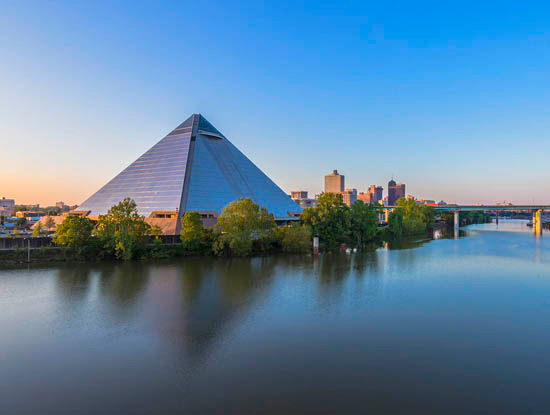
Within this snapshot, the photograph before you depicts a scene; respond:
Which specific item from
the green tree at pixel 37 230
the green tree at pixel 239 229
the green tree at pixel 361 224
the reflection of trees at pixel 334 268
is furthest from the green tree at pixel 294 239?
the green tree at pixel 37 230

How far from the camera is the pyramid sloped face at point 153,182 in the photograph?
55.4 metres

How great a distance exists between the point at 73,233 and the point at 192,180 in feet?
71.0

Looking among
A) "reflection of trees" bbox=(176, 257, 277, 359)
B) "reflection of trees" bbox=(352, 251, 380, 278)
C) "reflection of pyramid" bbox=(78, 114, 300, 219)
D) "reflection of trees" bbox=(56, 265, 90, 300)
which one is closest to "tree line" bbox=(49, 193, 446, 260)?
"reflection of trees" bbox=(176, 257, 277, 359)

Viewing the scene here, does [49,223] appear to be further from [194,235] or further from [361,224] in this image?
[361,224]

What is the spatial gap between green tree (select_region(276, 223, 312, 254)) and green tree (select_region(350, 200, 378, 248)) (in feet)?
40.7

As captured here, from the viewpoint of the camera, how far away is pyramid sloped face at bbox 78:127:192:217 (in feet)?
182

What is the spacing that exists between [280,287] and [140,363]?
16.0 meters

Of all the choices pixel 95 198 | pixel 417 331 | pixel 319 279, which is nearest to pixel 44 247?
pixel 95 198

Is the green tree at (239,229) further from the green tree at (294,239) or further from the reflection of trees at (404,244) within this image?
the reflection of trees at (404,244)

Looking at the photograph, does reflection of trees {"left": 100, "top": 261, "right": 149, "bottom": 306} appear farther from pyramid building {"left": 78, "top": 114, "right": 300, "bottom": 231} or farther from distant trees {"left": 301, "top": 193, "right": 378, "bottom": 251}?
distant trees {"left": 301, "top": 193, "right": 378, "bottom": 251}

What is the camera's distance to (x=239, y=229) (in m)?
46.5

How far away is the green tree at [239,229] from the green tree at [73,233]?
1604 cm

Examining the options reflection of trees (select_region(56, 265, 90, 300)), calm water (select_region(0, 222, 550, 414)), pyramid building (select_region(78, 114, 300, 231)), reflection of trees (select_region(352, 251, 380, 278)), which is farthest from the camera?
pyramid building (select_region(78, 114, 300, 231))

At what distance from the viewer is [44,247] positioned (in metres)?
41.0
